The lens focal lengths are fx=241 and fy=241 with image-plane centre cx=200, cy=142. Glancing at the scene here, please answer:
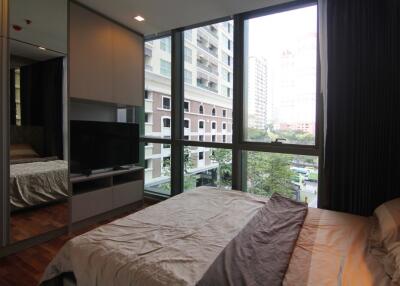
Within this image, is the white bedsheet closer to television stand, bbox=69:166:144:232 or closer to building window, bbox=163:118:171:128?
television stand, bbox=69:166:144:232

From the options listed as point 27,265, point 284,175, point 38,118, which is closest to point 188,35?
point 38,118

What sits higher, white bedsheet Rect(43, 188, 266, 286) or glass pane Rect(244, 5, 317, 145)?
glass pane Rect(244, 5, 317, 145)

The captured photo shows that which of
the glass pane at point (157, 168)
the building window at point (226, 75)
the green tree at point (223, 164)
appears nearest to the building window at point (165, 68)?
the building window at point (226, 75)

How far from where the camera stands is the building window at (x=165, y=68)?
3.74 metres

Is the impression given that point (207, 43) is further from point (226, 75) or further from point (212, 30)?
point (226, 75)

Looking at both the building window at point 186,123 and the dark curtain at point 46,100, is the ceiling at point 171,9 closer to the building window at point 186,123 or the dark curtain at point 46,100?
the dark curtain at point 46,100

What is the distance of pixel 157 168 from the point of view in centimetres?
400

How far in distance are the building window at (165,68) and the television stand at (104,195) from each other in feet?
5.01

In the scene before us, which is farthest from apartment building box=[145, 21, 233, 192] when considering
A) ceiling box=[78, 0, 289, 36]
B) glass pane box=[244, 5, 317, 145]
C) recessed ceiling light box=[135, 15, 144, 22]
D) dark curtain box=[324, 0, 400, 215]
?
dark curtain box=[324, 0, 400, 215]

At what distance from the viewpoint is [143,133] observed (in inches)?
160

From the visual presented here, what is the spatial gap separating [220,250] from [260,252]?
22cm

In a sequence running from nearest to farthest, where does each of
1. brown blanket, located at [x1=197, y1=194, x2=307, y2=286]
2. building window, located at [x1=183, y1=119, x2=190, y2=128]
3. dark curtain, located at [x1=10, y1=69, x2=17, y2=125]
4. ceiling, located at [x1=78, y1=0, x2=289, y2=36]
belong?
brown blanket, located at [x1=197, y1=194, x2=307, y2=286] < dark curtain, located at [x1=10, y1=69, x2=17, y2=125] < ceiling, located at [x1=78, y1=0, x2=289, y2=36] < building window, located at [x1=183, y1=119, x2=190, y2=128]

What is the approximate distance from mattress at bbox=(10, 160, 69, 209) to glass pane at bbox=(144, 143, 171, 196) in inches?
55.9

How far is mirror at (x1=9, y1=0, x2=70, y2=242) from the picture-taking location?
2326mm
